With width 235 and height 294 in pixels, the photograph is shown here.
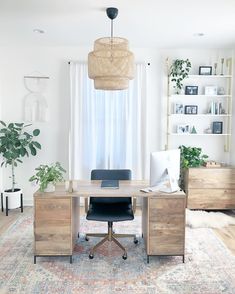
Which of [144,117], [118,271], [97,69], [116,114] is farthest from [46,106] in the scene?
[118,271]

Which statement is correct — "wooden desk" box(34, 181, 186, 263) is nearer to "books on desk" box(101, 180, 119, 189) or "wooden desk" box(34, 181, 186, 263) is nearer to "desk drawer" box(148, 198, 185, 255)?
"desk drawer" box(148, 198, 185, 255)

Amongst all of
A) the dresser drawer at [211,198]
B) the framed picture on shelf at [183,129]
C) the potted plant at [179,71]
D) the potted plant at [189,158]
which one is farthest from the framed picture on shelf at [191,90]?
the dresser drawer at [211,198]

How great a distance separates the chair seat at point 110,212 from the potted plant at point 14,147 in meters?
1.76

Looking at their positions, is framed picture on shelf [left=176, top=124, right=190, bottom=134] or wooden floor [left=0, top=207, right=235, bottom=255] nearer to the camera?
wooden floor [left=0, top=207, right=235, bottom=255]

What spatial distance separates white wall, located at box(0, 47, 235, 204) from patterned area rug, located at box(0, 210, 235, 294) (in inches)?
72.2

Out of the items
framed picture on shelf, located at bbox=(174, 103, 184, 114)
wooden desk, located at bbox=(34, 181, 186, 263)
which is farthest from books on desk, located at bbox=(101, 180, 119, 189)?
framed picture on shelf, located at bbox=(174, 103, 184, 114)

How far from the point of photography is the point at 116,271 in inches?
113

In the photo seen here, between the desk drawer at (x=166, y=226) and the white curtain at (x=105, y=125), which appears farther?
the white curtain at (x=105, y=125)

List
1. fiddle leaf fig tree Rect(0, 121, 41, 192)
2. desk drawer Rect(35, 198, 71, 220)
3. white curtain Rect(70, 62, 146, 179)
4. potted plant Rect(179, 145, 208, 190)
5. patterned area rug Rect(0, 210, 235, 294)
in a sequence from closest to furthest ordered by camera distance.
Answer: patterned area rug Rect(0, 210, 235, 294) → desk drawer Rect(35, 198, 71, 220) → fiddle leaf fig tree Rect(0, 121, 41, 192) → potted plant Rect(179, 145, 208, 190) → white curtain Rect(70, 62, 146, 179)

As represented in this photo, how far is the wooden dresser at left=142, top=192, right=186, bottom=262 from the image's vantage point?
9.66ft

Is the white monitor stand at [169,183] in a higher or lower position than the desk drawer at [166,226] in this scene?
higher

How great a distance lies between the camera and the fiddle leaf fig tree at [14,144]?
4555 mm

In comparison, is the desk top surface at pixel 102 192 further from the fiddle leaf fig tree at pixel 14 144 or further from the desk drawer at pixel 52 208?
the fiddle leaf fig tree at pixel 14 144

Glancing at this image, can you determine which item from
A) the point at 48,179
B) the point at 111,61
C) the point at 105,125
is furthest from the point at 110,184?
the point at 105,125
